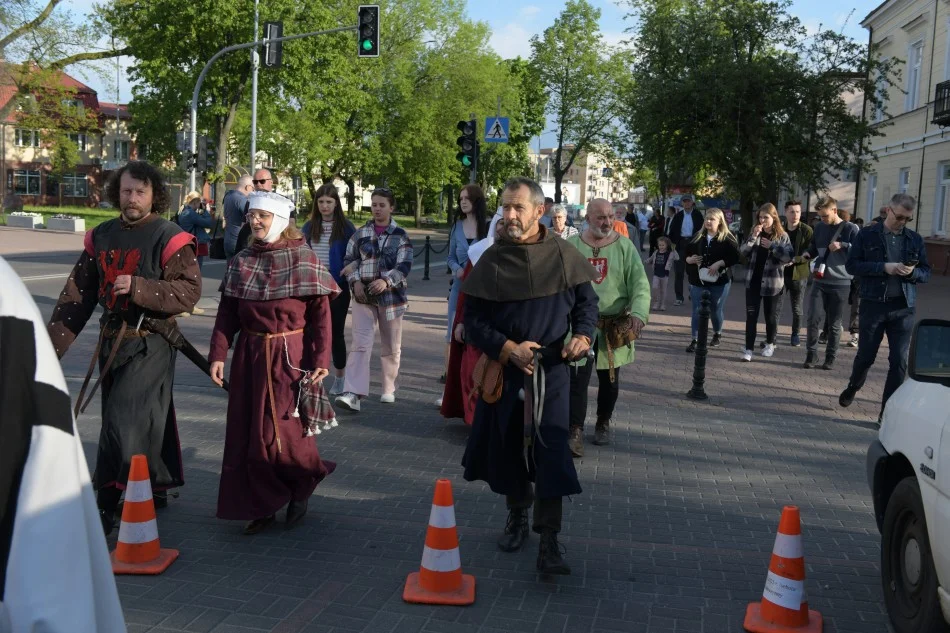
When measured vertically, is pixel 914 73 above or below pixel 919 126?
above

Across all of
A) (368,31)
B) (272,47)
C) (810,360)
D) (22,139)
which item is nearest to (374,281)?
(810,360)

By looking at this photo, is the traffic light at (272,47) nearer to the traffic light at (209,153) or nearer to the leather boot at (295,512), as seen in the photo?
the traffic light at (209,153)

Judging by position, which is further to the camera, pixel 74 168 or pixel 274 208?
pixel 74 168

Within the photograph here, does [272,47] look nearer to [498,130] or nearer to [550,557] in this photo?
[498,130]

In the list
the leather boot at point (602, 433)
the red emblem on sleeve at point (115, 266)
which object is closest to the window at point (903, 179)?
the leather boot at point (602, 433)

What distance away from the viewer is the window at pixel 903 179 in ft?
104

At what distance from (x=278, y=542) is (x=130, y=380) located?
113 cm

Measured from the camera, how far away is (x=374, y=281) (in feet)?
26.5

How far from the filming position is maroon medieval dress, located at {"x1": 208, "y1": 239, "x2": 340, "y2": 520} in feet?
16.8

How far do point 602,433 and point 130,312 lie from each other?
3.82 meters

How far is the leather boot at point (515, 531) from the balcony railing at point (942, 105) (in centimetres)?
2541

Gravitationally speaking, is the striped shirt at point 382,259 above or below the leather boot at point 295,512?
above

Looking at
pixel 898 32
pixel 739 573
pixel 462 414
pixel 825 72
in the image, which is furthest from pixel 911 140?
pixel 739 573

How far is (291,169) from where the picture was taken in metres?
53.3
